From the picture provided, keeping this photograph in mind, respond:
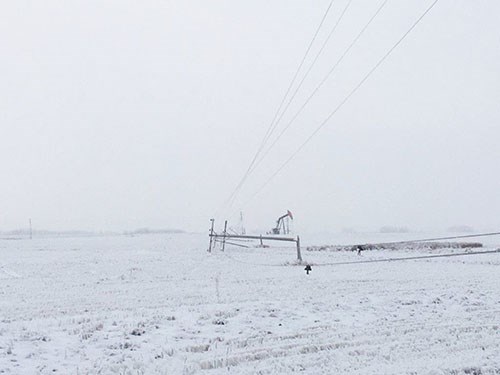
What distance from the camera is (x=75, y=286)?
1562cm

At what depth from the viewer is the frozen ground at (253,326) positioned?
7160mm

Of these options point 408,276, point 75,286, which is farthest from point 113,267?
point 408,276

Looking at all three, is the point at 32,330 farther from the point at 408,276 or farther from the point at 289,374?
the point at 408,276

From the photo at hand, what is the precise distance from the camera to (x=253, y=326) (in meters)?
9.49

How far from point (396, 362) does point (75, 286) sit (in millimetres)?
11217

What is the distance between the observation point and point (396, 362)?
7188 millimetres

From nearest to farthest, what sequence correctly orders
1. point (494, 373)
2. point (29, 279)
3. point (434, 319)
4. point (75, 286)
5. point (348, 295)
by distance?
point (494, 373), point (434, 319), point (348, 295), point (75, 286), point (29, 279)

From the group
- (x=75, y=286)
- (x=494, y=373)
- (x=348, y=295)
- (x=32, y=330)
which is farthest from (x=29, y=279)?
(x=494, y=373)


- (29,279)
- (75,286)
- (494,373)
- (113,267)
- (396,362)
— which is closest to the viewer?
(494,373)

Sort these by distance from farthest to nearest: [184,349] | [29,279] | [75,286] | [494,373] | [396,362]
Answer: [29,279], [75,286], [184,349], [396,362], [494,373]

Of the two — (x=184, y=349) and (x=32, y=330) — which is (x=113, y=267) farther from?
(x=184, y=349)

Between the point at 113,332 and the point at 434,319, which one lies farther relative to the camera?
the point at 434,319

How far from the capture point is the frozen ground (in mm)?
7160

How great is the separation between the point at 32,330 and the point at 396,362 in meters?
6.03
